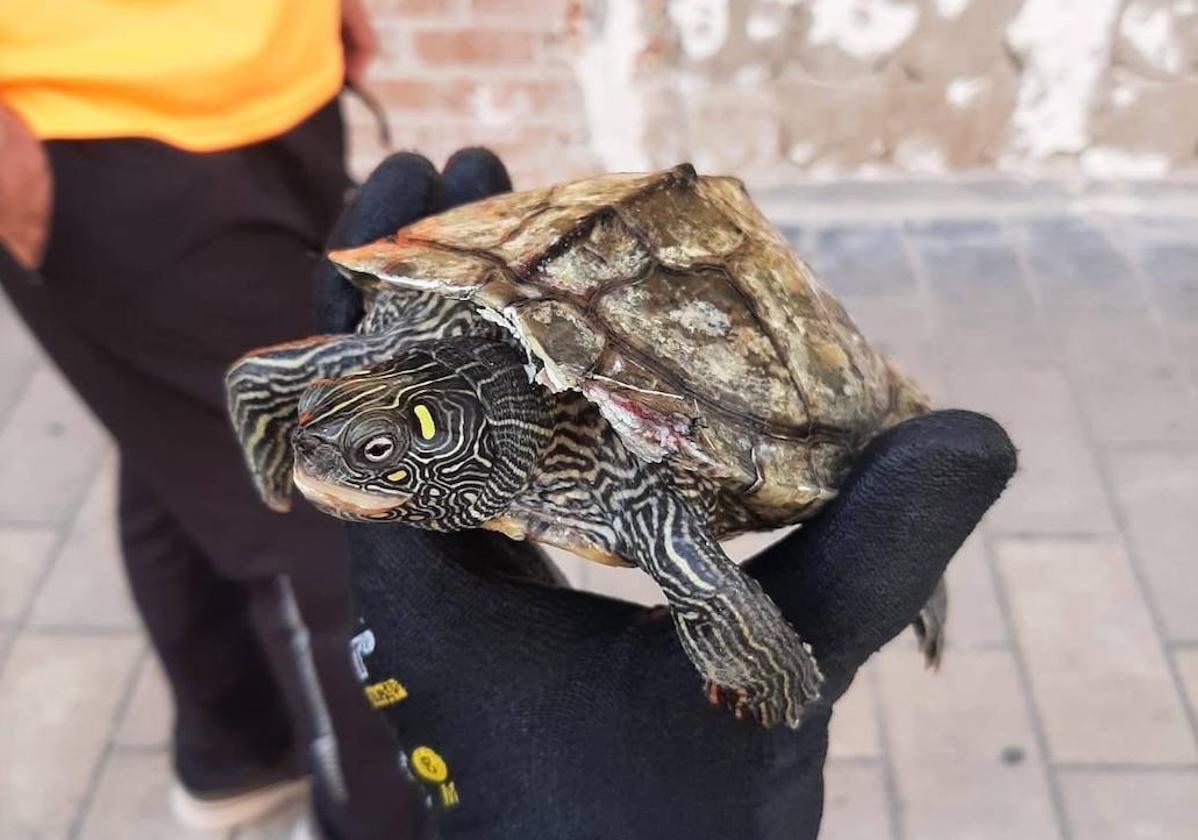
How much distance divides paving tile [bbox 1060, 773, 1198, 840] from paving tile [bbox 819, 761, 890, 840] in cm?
30

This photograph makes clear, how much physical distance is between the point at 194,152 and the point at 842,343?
2.48ft

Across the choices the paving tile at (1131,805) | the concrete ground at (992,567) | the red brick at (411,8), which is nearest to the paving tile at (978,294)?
the concrete ground at (992,567)

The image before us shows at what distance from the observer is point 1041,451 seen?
2586mm

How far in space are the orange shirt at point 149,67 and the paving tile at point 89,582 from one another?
1129 millimetres

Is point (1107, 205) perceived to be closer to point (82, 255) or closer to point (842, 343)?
point (842, 343)

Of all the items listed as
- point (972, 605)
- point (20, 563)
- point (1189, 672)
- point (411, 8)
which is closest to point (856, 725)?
point (972, 605)

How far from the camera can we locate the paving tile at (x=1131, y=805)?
6.33ft

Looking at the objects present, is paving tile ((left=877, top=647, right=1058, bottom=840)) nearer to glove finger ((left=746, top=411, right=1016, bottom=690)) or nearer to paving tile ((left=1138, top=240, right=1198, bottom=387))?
glove finger ((left=746, top=411, right=1016, bottom=690))

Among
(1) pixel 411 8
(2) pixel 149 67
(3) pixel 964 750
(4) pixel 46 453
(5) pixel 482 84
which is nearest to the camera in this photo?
(2) pixel 149 67

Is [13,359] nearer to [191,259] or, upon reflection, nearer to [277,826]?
[277,826]

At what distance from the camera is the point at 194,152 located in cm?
135

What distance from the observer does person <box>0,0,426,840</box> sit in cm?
129

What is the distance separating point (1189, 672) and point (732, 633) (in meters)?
1.51

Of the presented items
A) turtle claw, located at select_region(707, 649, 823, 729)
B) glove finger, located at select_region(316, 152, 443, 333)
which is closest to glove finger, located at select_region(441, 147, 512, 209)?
glove finger, located at select_region(316, 152, 443, 333)
